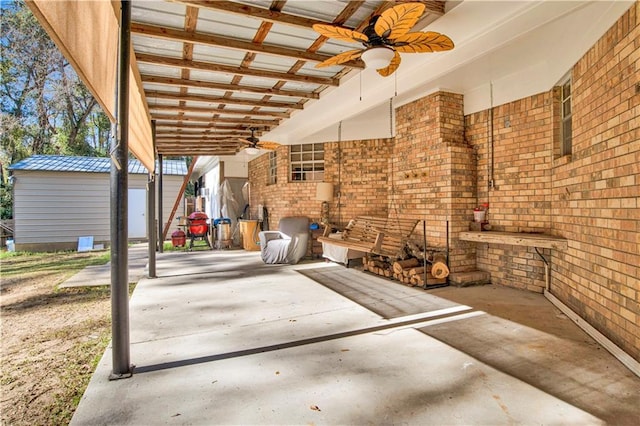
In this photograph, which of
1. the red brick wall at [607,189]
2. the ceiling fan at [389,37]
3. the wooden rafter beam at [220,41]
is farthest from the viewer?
the wooden rafter beam at [220,41]

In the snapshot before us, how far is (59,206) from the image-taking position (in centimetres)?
1141

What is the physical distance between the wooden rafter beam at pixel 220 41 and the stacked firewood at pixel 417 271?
3.07 m

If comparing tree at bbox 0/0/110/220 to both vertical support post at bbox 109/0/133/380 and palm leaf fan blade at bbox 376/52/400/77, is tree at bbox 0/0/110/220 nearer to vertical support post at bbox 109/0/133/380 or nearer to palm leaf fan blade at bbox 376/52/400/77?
vertical support post at bbox 109/0/133/380

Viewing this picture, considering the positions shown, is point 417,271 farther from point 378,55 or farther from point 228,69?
Answer: point 228,69

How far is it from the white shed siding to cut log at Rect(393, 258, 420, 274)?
35.5ft

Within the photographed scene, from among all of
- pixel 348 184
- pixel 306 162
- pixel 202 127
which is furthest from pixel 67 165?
pixel 348 184

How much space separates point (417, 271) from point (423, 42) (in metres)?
3.29

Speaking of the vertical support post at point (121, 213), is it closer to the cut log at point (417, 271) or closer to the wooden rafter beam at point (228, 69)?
the wooden rafter beam at point (228, 69)

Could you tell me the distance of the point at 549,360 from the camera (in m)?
2.70

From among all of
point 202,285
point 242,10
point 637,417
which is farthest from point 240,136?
point 637,417

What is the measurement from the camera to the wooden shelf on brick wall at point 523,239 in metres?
3.94

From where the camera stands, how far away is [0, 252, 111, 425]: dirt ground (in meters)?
2.20

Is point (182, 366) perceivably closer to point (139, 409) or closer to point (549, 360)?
point (139, 409)

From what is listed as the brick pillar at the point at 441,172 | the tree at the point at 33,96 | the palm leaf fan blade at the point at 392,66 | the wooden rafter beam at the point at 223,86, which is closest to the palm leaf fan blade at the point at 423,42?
the palm leaf fan blade at the point at 392,66
